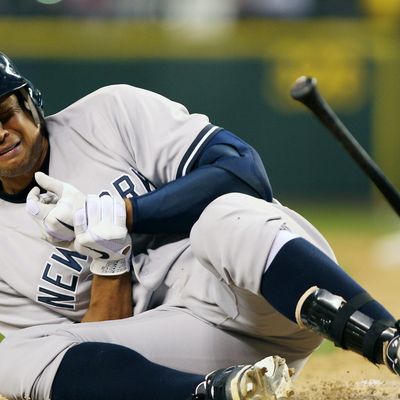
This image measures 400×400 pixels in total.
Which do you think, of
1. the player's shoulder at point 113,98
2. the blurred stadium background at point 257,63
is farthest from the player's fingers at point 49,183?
the blurred stadium background at point 257,63

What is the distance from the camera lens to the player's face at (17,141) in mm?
2980

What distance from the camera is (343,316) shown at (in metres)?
2.35

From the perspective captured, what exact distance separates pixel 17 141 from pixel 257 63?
8.06 m

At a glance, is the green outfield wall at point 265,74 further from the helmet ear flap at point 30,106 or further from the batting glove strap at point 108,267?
the batting glove strap at point 108,267

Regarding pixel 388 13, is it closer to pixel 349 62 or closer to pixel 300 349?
pixel 349 62

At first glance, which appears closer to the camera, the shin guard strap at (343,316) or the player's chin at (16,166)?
the shin guard strap at (343,316)

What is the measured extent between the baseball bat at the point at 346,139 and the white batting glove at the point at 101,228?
0.59 metres

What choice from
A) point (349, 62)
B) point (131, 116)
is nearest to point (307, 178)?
point (349, 62)

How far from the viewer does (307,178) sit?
36.7ft

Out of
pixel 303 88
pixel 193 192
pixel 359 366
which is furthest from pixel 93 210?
pixel 359 366

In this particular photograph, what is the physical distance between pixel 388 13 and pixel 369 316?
9085mm

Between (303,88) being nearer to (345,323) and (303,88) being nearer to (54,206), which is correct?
(345,323)

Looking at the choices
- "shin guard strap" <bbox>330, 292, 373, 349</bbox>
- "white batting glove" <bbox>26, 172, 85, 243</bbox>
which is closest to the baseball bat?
"shin guard strap" <bbox>330, 292, 373, 349</bbox>

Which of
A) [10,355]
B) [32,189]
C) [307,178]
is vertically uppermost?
[32,189]
